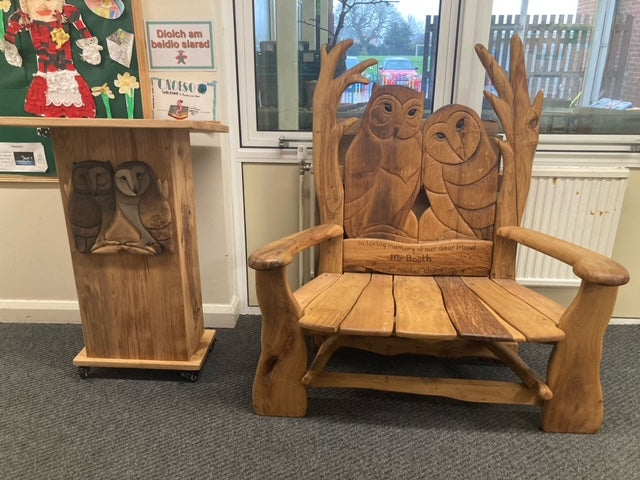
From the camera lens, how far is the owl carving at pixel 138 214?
1326mm

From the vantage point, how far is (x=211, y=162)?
172cm

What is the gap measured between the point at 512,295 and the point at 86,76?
1781 mm

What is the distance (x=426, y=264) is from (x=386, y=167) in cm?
39

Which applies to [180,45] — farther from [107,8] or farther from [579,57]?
[579,57]

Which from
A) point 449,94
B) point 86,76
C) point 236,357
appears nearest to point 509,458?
point 236,357

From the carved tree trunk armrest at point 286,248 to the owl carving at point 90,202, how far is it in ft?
1.87

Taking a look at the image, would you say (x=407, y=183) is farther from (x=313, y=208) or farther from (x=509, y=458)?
(x=509, y=458)

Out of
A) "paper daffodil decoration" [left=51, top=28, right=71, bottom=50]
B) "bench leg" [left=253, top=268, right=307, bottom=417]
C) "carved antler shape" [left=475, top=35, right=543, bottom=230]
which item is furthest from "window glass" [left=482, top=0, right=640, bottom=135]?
"paper daffodil decoration" [left=51, top=28, right=71, bottom=50]

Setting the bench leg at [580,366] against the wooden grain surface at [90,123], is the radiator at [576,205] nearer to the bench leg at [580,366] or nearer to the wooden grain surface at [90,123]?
the bench leg at [580,366]

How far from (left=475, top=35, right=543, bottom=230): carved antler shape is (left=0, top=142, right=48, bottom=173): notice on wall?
180 centimetres

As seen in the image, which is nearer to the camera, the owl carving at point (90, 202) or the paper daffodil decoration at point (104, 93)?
the owl carving at point (90, 202)

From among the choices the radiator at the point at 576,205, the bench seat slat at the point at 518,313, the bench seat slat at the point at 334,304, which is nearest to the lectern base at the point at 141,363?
the bench seat slat at the point at 334,304

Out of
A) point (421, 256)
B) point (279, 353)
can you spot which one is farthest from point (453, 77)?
point (279, 353)

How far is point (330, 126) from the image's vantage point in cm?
146
